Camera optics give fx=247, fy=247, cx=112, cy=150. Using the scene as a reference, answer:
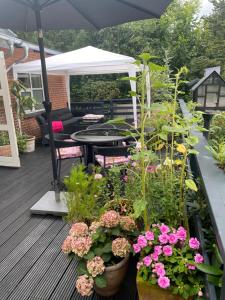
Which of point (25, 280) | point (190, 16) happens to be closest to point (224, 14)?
point (190, 16)

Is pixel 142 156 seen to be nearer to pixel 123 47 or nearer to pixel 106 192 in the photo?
pixel 106 192

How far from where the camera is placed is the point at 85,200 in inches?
86.0

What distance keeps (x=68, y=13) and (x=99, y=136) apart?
1.67 meters

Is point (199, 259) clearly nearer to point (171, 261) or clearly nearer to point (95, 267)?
point (171, 261)

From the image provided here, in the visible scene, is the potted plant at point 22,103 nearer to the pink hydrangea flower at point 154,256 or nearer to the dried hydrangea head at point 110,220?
the dried hydrangea head at point 110,220

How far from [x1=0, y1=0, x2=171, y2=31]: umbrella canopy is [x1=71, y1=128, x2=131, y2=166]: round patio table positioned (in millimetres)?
1376

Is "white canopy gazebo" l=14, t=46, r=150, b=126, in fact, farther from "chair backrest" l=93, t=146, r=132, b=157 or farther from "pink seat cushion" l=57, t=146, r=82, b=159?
"chair backrest" l=93, t=146, r=132, b=157

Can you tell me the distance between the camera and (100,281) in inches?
62.3

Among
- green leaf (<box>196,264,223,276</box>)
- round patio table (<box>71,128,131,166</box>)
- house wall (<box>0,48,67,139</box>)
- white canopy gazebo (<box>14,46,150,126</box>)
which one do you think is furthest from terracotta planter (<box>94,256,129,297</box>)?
house wall (<box>0,48,67,139</box>)

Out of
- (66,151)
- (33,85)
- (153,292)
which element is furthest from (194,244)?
(33,85)

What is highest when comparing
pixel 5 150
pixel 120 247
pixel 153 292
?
pixel 120 247

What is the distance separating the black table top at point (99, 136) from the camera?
3354 mm

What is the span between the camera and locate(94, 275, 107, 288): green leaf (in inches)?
61.9

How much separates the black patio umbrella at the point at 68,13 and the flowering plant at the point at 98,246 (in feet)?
4.65
